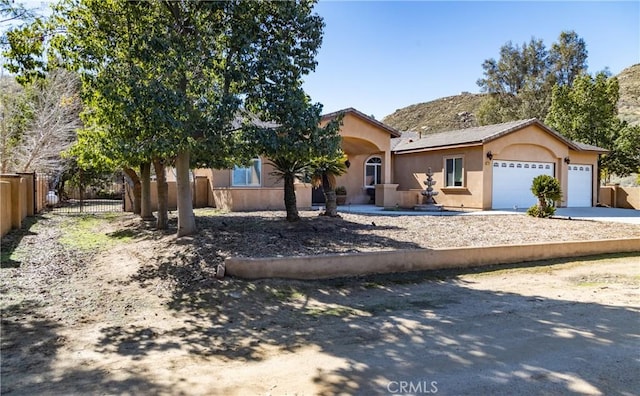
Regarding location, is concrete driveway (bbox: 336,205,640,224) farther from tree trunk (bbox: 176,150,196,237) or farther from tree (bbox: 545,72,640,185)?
tree (bbox: 545,72,640,185)

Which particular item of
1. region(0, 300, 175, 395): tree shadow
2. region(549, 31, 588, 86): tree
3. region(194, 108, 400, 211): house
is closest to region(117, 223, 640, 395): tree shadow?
region(0, 300, 175, 395): tree shadow

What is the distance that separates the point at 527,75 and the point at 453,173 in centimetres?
3389

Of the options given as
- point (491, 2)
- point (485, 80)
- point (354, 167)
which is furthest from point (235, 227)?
point (485, 80)

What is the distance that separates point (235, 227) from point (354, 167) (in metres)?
13.1

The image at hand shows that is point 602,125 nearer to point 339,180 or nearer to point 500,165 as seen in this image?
point 500,165

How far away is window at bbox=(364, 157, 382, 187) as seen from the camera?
24.1 m

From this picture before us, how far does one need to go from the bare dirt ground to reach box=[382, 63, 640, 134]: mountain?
5616 centimetres

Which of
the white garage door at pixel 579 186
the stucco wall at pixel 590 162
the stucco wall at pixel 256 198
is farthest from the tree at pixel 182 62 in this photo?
the white garage door at pixel 579 186

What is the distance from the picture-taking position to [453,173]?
2192cm

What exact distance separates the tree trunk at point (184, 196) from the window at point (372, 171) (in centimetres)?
1536

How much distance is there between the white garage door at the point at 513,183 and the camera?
2084 cm

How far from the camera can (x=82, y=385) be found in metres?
3.54

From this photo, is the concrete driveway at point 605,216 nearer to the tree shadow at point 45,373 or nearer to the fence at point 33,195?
the tree shadow at point 45,373

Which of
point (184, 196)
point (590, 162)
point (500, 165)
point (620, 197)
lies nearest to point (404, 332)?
point (184, 196)
